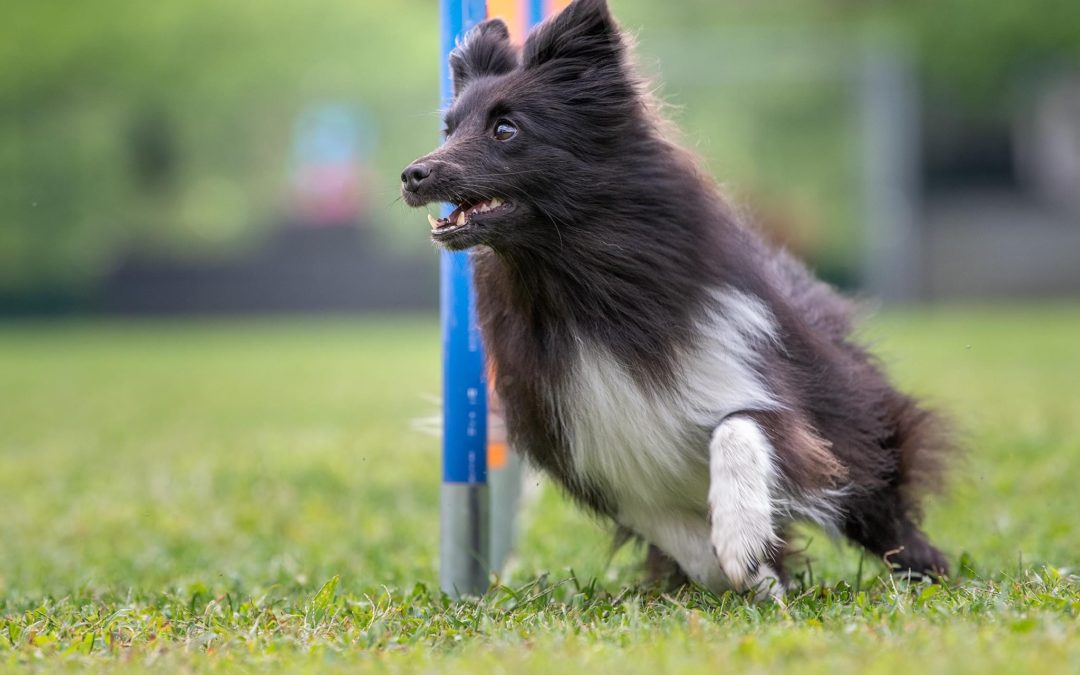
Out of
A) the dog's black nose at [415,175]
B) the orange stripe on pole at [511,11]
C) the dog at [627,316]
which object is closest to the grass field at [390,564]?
the dog at [627,316]

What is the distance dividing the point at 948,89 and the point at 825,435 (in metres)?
24.0

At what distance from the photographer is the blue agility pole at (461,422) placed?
4172 mm

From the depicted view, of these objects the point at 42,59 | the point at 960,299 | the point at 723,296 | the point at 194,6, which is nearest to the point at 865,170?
the point at 960,299

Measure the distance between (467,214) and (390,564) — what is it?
1.70 metres

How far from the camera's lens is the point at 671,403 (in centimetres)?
375

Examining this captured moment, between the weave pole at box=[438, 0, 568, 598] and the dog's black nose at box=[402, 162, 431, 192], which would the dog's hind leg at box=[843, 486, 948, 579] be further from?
the dog's black nose at box=[402, 162, 431, 192]

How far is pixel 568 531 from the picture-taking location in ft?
19.0

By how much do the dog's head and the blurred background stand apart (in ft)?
59.2

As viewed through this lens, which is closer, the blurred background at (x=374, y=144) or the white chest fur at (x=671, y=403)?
the white chest fur at (x=671, y=403)

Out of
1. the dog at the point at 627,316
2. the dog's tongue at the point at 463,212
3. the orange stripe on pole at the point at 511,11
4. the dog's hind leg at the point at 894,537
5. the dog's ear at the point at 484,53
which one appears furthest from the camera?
the orange stripe on pole at the point at 511,11

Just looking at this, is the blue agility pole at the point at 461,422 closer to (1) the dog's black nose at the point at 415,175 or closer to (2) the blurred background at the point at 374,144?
(1) the dog's black nose at the point at 415,175

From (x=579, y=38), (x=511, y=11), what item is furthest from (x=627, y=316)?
(x=511, y=11)

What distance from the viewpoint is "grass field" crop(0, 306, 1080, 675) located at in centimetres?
304

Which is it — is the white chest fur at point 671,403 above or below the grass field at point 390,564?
above
